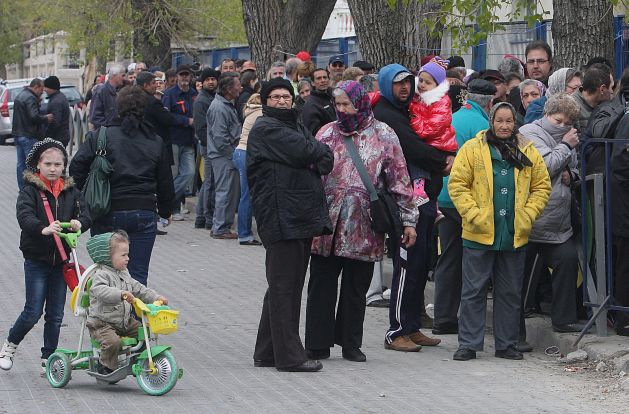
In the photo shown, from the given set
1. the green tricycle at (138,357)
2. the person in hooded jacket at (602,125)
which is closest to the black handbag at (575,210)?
the person in hooded jacket at (602,125)

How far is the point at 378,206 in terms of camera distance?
8953mm

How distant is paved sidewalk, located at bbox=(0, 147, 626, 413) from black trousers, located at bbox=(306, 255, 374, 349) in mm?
217

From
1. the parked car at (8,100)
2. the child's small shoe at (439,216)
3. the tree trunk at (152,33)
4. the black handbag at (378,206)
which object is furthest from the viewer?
the parked car at (8,100)

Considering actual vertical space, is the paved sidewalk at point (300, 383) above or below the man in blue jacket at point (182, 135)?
below

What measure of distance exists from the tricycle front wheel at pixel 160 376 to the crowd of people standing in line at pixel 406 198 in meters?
1.01

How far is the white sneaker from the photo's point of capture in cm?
866

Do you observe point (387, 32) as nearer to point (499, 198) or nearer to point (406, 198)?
point (499, 198)

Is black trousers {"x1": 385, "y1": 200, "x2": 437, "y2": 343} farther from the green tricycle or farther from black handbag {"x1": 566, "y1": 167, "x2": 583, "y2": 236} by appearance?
the green tricycle

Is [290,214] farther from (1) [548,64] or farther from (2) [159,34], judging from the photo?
(2) [159,34]

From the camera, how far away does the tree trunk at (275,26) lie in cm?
1942

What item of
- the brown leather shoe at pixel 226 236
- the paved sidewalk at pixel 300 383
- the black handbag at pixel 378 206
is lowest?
the paved sidewalk at pixel 300 383

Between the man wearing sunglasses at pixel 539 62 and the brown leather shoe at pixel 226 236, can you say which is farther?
the brown leather shoe at pixel 226 236

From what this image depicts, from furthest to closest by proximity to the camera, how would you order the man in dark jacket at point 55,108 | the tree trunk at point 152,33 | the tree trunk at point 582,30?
the tree trunk at point 152,33
the man in dark jacket at point 55,108
the tree trunk at point 582,30

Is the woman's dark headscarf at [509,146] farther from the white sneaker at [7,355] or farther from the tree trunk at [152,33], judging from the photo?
the tree trunk at [152,33]
